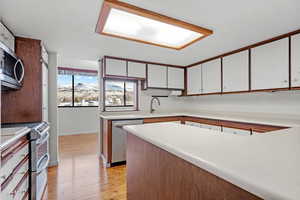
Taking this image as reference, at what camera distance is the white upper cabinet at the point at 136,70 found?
3.08m

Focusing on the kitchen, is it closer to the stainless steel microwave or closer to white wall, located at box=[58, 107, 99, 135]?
the stainless steel microwave

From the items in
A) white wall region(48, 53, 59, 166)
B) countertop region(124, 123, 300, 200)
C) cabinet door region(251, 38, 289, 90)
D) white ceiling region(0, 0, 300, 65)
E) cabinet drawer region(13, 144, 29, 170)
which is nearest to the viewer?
countertop region(124, 123, 300, 200)

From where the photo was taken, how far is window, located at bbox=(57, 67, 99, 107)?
4.93 meters

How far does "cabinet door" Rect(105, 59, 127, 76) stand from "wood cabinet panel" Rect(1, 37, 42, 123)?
109 cm

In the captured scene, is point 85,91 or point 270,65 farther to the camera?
point 85,91

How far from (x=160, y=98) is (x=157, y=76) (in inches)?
26.7

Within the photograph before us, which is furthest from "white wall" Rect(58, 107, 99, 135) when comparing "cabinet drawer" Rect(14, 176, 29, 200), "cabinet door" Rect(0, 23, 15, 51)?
"cabinet drawer" Rect(14, 176, 29, 200)

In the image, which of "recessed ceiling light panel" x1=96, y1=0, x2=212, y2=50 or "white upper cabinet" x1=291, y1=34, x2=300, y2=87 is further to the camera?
"white upper cabinet" x1=291, y1=34, x2=300, y2=87

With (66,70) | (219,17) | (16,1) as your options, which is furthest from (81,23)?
(66,70)

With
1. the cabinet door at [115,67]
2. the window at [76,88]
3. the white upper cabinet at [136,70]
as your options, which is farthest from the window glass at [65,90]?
the white upper cabinet at [136,70]

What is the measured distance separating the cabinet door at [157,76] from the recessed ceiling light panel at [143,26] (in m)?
1.21

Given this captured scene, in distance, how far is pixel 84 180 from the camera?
2100 mm

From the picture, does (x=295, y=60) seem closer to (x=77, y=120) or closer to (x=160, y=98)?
(x=160, y=98)

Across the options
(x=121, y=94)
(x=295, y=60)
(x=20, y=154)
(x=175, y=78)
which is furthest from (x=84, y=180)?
(x=295, y=60)
